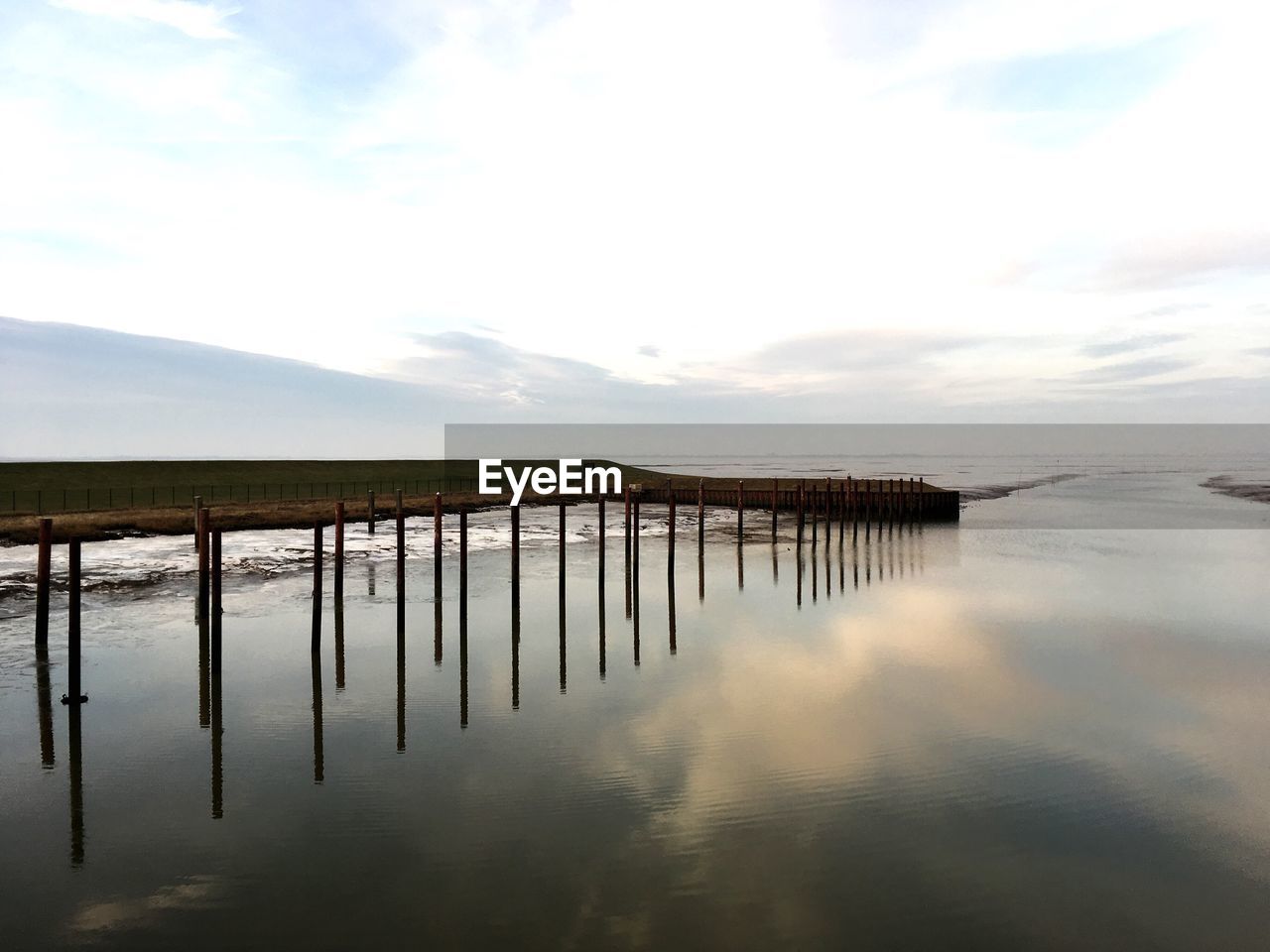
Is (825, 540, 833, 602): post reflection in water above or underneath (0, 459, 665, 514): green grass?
underneath

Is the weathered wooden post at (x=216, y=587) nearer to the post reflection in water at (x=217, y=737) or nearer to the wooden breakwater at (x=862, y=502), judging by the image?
the post reflection in water at (x=217, y=737)

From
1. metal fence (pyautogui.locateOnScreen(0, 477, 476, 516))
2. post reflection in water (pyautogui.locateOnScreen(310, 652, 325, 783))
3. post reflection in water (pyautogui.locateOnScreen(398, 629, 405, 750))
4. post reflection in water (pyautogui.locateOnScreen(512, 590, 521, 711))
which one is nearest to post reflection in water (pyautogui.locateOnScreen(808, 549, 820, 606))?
post reflection in water (pyautogui.locateOnScreen(512, 590, 521, 711))

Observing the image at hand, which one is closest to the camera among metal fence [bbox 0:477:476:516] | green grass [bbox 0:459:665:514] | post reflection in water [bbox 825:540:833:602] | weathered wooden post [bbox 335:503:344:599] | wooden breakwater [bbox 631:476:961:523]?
weathered wooden post [bbox 335:503:344:599]

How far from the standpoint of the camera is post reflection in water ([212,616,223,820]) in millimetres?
11828

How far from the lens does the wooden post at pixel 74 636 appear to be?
15.8 m

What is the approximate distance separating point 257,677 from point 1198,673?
68.3ft

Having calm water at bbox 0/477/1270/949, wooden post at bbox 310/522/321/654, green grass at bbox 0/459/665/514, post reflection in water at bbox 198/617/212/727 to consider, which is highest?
green grass at bbox 0/459/665/514

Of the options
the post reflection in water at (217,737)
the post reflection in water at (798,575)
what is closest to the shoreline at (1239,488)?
the post reflection in water at (798,575)

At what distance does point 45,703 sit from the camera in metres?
16.0

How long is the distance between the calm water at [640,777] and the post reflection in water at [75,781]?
7 centimetres

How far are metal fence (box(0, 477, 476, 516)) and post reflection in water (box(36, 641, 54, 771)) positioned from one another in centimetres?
3905

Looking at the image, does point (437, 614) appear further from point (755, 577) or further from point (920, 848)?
point (920, 848)

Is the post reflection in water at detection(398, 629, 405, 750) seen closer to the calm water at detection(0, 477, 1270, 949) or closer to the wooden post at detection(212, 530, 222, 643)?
the calm water at detection(0, 477, 1270, 949)

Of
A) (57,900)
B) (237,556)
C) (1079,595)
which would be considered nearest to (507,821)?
(57,900)
